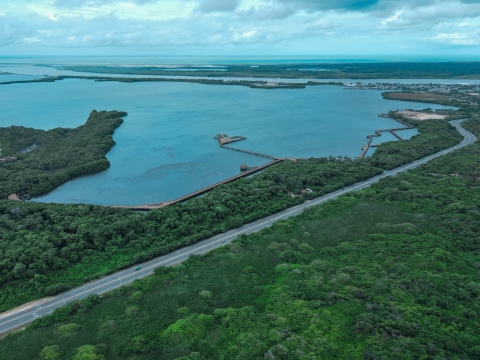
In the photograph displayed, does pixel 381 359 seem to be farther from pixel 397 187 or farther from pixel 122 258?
pixel 397 187

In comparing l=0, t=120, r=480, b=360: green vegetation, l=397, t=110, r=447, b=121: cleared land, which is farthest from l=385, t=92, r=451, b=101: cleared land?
l=0, t=120, r=480, b=360: green vegetation

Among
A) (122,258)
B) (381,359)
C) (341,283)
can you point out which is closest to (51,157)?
(122,258)

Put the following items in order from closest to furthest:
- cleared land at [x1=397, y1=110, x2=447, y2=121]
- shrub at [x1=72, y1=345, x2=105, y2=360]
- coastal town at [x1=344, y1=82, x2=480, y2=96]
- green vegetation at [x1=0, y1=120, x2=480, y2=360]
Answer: shrub at [x1=72, y1=345, x2=105, y2=360] < green vegetation at [x1=0, y1=120, x2=480, y2=360] < cleared land at [x1=397, y1=110, x2=447, y2=121] < coastal town at [x1=344, y1=82, x2=480, y2=96]

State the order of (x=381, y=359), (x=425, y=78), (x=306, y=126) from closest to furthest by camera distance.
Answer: (x=381, y=359)
(x=306, y=126)
(x=425, y=78)

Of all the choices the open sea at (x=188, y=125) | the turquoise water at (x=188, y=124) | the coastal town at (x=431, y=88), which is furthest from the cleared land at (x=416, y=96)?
the coastal town at (x=431, y=88)

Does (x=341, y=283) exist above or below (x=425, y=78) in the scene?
below

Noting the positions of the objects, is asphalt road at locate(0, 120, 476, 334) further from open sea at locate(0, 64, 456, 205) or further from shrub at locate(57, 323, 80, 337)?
open sea at locate(0, 64, 456, 205)

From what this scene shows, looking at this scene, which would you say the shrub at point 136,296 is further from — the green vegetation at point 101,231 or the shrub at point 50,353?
the shrub at point 50,353
